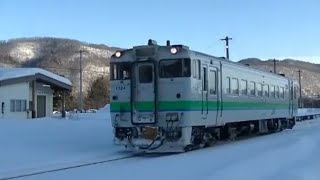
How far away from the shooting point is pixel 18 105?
44.1 m

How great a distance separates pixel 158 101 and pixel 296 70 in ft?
369

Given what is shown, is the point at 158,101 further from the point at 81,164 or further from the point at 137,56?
the point at 81,164

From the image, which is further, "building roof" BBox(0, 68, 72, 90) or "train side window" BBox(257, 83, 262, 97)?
"building roof" BBox(0, 68, 72, 90)

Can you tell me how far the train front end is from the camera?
17875mm

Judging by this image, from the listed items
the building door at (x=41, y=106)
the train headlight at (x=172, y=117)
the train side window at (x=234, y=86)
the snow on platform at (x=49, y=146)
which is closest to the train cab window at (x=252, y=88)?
the train side window at (x=234, y=86)

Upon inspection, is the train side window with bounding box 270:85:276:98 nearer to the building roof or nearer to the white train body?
the white train body

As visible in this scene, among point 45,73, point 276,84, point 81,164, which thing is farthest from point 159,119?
point 45,73

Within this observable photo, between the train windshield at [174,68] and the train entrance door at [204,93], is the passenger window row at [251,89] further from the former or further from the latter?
the train windshield at [174,68]

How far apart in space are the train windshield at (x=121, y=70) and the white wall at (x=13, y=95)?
25337mm

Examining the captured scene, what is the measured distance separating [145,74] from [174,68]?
0.99 m

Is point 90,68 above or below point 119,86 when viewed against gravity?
above

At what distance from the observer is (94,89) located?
92.8m

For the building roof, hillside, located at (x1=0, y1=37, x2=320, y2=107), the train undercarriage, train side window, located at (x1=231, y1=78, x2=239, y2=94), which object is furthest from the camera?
hillside, located at (x1=0, y1=37, x2=320, y2=107)

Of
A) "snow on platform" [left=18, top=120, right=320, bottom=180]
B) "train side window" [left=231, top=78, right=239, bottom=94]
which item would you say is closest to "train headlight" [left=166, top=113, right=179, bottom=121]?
"snow on platform" [left=18, top=120, right=320, bottom=180]
